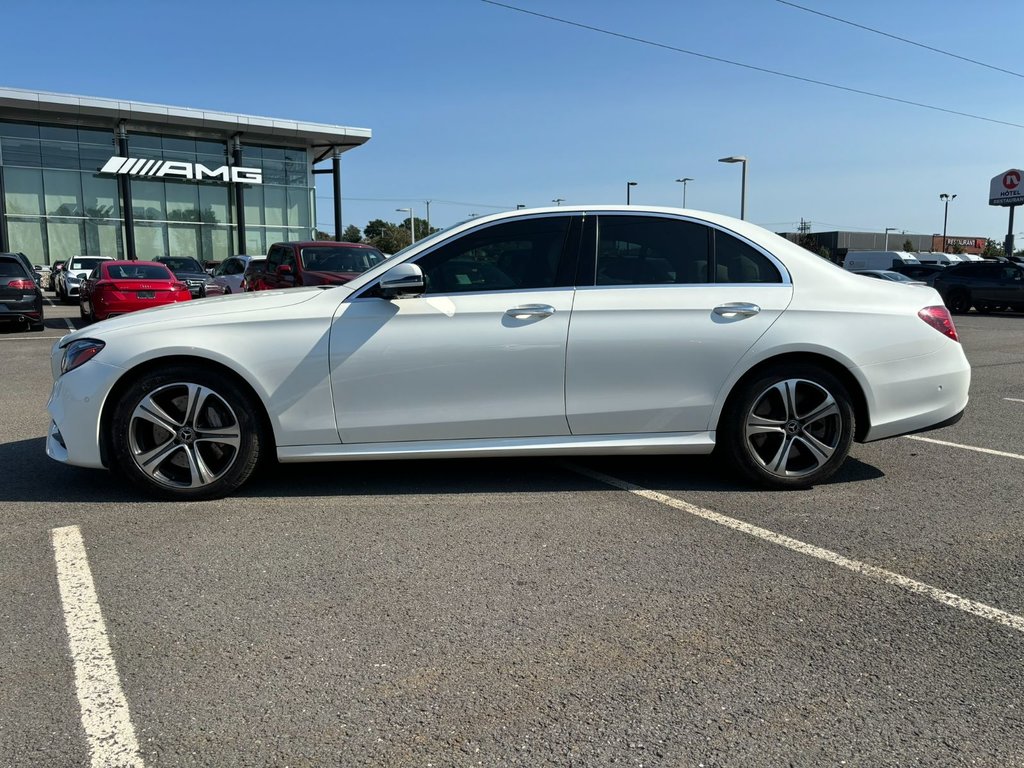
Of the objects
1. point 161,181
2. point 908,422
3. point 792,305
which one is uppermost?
point 161,181

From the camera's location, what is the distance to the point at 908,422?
16.0ft

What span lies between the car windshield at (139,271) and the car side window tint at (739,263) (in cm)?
1471

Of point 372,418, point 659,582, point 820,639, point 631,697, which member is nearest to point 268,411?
point 372,418

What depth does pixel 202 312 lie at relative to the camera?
4.60m

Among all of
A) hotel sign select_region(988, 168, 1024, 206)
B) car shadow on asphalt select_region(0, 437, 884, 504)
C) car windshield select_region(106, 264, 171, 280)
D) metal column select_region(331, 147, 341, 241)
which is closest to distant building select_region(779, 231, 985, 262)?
hotel sign select_region(988, 168, 1024, 206)

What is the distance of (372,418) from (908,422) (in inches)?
124

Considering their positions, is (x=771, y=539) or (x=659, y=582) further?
(x=771, y=539)

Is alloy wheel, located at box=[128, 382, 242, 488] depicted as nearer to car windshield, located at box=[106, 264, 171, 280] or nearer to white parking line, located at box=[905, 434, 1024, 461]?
white parking line, located at box=[905, 434, 1024, 461]

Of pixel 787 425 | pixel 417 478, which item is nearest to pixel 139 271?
pixel 417 478

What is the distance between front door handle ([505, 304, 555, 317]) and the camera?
4.55 m

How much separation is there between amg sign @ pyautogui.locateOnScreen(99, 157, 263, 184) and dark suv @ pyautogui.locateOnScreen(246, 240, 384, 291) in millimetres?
27392

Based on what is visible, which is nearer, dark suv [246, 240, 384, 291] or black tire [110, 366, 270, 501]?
black tire [110, 366, 270, 501]

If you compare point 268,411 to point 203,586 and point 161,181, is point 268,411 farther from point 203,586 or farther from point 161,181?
point 161,181

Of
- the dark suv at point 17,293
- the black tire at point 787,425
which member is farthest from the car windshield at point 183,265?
the black tire at point 787,425
